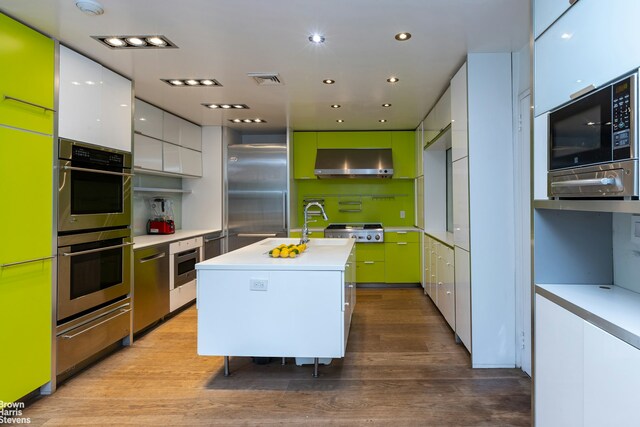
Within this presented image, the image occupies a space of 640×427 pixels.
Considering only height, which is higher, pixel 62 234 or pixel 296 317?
pixel 62 234

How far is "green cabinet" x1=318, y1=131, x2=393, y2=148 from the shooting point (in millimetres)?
5270

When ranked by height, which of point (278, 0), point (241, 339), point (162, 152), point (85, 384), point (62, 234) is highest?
point (278, 0)

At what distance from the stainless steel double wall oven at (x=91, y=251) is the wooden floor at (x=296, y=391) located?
0.28 meters

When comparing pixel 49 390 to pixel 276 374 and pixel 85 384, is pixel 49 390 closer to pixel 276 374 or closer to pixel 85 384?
pixel 85 384

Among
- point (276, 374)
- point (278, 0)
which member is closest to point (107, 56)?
point (278, 0)

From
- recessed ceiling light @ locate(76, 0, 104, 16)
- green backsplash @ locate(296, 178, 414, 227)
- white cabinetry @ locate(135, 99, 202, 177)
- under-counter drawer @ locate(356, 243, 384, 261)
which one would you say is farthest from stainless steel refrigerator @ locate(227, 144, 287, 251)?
recessed ceiling light @ locate(76, 0, 104, 16)

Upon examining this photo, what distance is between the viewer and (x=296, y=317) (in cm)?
224

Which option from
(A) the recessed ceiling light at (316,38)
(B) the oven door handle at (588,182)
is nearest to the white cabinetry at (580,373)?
(B) the oven door handle at (588,182)

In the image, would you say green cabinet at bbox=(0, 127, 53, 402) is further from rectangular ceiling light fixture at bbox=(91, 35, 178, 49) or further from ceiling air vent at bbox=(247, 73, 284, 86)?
ceiling air vent at bbox=(247, 73, 284, 86)

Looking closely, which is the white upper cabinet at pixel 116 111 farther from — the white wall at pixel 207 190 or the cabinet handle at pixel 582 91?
the cabinet handle at pixel 582 91

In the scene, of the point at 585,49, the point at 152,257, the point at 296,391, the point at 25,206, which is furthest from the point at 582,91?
the point at 152,257

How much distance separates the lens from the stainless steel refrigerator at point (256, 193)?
500 centimetres

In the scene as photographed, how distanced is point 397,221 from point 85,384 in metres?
4.43

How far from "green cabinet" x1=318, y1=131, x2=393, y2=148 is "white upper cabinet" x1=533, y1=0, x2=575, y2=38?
365 centimetres
